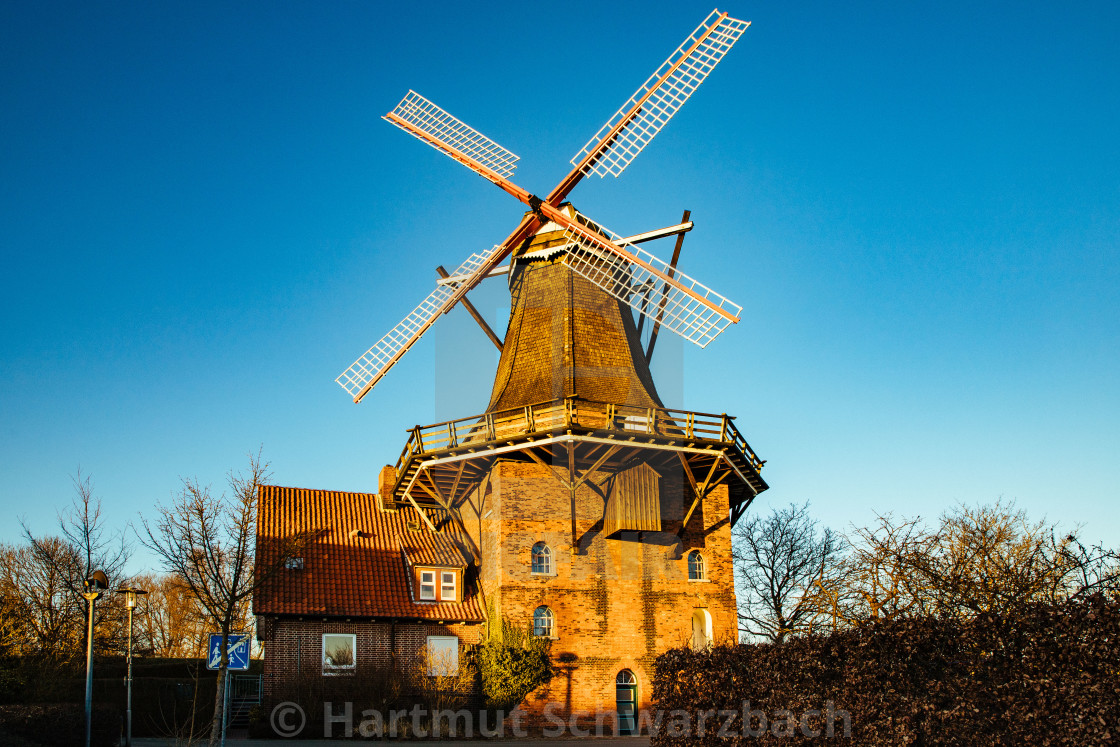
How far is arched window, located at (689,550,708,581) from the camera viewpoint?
2486 cm

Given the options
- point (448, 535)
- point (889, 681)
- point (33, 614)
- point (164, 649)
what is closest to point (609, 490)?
point (448, 535)

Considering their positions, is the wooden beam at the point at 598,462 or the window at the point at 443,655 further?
the window at the point at 443,655

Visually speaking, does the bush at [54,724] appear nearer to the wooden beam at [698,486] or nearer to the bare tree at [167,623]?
the wooden beam at [698,486]

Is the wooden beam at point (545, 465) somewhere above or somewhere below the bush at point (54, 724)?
above

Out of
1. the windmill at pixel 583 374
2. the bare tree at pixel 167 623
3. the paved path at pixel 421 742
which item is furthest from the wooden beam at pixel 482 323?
the bare tree at pixel 167 623

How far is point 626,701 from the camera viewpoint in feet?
77.5

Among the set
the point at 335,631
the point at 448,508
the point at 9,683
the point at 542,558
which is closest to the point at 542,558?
the point at 542,558

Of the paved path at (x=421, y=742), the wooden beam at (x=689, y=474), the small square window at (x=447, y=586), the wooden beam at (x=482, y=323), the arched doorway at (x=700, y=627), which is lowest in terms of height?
the paved path at (x=421, y=742)

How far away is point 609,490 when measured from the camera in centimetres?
2431

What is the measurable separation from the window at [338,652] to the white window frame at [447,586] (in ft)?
9.13

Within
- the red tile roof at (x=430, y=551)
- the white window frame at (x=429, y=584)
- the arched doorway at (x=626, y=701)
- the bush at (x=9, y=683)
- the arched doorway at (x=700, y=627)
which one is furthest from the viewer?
the red tile roof at (x=430, y=551)

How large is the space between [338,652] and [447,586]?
3.48m

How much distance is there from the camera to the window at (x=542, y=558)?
23.9 meters

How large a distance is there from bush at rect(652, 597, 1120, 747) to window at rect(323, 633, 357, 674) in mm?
11905
